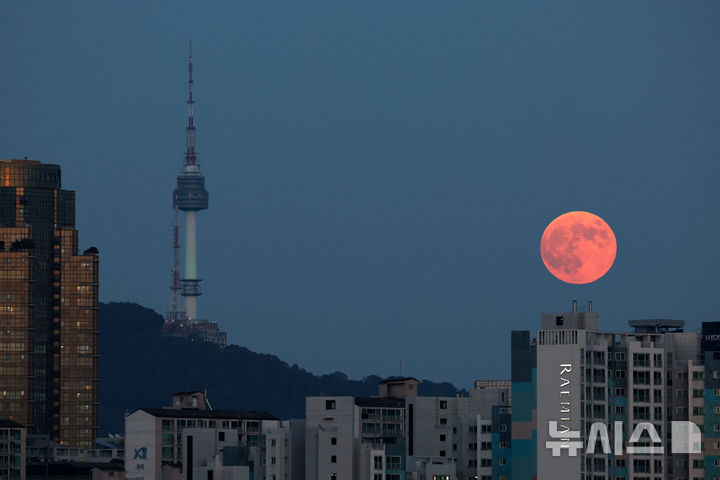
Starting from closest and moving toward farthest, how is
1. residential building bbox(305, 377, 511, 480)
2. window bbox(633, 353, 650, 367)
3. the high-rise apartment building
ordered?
the high-rise apartment building → window bbox(633, 353, 650, 367) → residential building bbox(305, 377, 511, 480)

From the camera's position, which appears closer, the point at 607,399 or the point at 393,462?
the point at 607,399

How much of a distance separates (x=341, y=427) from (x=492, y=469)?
17037 millimetres

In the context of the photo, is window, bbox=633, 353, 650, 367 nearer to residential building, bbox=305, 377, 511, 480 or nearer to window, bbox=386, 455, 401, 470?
residential building, bbox=305, 377, 511, 480

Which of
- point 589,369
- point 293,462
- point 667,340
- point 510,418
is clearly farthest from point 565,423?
point 293,462

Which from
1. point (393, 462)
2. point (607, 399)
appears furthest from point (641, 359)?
point (393, 462)

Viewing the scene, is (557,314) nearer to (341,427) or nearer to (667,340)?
(667,340)

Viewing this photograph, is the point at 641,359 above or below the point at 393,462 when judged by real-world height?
above

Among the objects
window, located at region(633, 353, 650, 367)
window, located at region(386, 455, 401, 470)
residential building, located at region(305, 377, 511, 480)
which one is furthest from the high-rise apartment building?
window, located at region(386, 455, 401, 470)

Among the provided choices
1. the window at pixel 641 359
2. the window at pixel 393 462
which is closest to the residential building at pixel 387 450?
the window at pixel 393 462

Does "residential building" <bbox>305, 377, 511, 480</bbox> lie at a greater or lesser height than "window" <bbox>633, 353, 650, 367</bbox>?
lesser

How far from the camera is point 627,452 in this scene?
6452 inches

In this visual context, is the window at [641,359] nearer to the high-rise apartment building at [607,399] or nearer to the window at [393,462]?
the high-rise apartment building at [607,399]

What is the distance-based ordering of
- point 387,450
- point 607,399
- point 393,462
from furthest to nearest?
point 387,450 < point 393,462 < point 607,399

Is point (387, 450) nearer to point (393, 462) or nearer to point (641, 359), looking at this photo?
point (393, 462)
